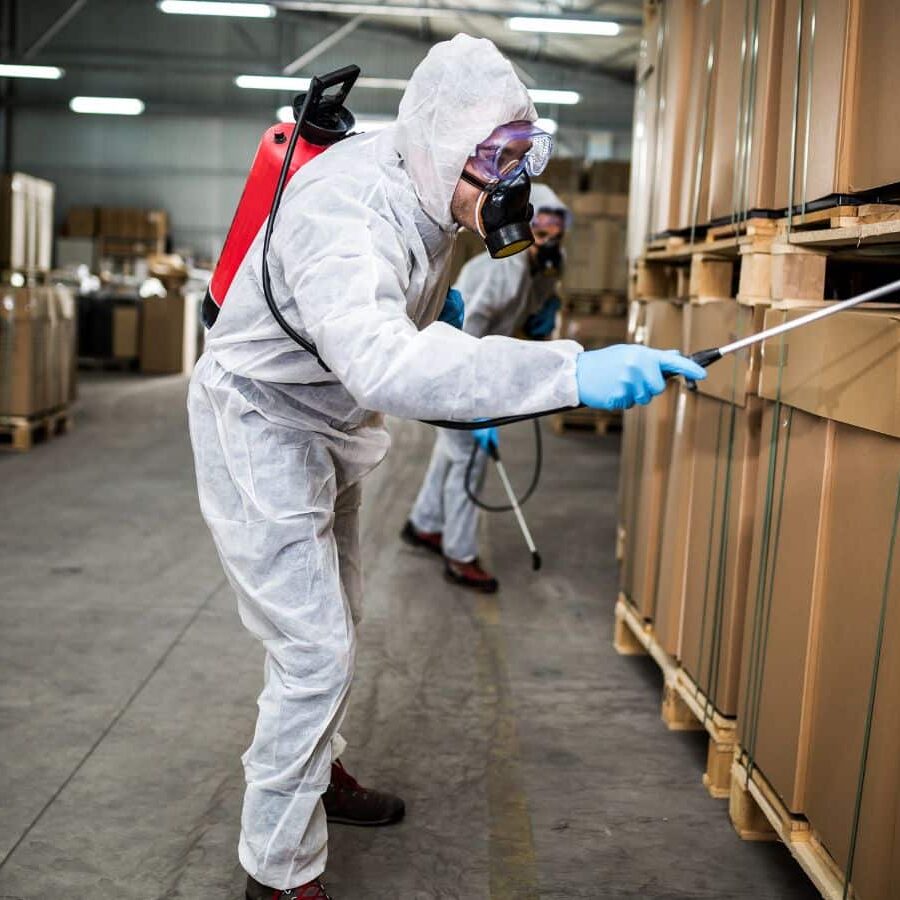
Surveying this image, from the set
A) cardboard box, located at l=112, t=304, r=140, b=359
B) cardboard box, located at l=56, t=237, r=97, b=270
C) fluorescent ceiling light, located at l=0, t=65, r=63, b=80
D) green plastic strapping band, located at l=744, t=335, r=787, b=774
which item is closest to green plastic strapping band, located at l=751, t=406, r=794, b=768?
green plastic strapping band, located at l=744, t=335, r=787, b=774

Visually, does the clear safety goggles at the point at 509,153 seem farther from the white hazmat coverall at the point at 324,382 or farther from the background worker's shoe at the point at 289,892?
the background worker's shoe at the point at 289,892

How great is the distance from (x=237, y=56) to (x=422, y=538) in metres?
16.5

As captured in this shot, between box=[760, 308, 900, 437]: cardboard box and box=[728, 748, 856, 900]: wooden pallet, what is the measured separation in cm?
96

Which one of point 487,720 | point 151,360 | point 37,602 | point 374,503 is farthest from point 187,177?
point 487,720

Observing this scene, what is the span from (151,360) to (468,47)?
13913 millimetres

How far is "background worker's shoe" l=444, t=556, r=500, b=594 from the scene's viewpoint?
518cm

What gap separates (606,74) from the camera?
20375 mm

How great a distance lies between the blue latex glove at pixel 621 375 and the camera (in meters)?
1.92

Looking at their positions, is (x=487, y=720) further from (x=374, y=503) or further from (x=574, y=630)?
(x=374, y=503)

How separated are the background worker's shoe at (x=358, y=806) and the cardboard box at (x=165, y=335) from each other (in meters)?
13.0

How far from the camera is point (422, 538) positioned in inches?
231

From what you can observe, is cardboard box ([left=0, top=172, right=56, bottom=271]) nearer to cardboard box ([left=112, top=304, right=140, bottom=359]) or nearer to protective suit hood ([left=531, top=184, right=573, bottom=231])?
cardboard box ([left=112, top=304, right=140, bottom=359])

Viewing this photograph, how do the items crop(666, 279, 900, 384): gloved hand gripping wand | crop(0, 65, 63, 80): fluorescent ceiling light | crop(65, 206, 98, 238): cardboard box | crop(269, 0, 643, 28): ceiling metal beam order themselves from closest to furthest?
crop(666, 279, 900, 384): gloved hand gripping wand
crop(269, 0, 643, 28): ceiling metal beam
crop(0, 65, 63, 80): fluorescent ceiling light
crop(65, 206, 98, 238): cardboard box

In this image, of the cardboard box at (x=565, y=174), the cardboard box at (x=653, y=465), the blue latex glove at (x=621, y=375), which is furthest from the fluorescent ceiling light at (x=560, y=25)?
the blue latex glove at (x=621, y=375)
